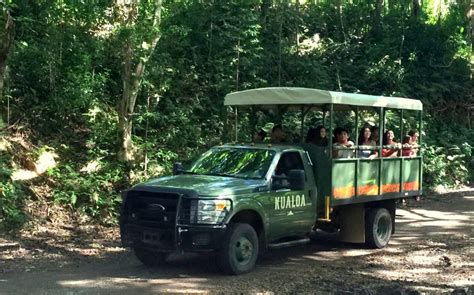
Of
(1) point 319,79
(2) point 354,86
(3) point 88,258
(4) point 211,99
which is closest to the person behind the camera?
(3) point 88,258

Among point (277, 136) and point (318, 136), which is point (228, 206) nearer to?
point (277, 136)

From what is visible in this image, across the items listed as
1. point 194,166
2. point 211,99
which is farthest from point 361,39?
point 194,166

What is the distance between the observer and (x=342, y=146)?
424 inches

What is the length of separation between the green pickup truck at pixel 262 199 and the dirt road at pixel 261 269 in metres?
0.39

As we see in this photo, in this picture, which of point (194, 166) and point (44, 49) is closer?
point (194, 166)

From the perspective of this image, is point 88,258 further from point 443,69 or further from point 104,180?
point 443,69

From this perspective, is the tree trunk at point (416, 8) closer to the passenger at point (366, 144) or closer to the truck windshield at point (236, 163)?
the passenger at point (366, 144)

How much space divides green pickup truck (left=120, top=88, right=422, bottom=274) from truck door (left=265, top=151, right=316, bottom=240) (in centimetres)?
2

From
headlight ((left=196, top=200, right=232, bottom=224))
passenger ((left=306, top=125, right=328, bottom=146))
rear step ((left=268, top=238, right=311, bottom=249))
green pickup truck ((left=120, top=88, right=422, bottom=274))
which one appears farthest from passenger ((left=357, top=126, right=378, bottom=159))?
headlight ((left=196, top=200, right=232, bottom=224))

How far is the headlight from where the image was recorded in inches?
327

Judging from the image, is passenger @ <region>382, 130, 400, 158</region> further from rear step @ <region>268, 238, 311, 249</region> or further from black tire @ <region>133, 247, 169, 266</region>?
black tire @ <region>133, 247, 169, 266</region>

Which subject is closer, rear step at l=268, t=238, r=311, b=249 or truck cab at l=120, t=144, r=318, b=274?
truck cab at l=120, t=144, r=318, b=274

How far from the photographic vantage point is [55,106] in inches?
583

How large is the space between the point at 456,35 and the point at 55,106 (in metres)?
20.1
